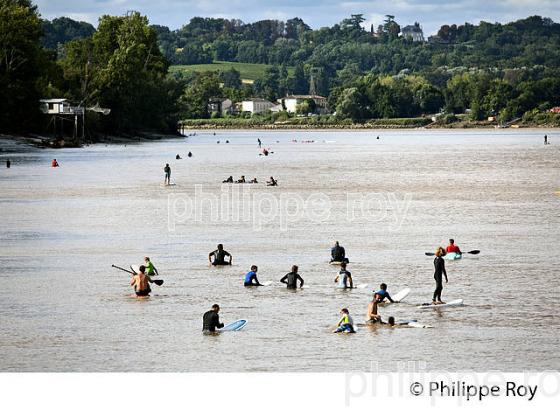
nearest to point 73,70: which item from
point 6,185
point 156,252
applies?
point 6,185

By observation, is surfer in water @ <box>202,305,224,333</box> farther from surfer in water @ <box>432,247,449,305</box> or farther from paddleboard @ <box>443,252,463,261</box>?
paddleboard @ <box>443,252,463,261</box>

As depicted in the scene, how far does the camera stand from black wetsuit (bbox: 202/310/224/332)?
28.5 m

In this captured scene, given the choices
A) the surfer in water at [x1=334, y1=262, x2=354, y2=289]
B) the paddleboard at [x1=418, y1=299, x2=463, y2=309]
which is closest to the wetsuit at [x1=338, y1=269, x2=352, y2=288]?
the surfer in water at [x1=334, y1=262, x2=354, y2=289]

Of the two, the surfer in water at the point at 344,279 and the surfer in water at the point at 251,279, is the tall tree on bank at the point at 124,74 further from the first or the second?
the surfer in water at the point at 344,279

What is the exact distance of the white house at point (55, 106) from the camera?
482 ft

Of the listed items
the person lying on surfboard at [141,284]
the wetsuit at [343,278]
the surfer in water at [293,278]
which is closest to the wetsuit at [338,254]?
the wetsuit at [343,278]

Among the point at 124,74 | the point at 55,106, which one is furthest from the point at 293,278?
the point at 124,74

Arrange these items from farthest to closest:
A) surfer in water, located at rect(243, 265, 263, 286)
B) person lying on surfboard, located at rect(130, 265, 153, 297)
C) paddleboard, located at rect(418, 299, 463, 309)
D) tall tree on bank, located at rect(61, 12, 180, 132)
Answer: tall tree on bank, located at rect(61, 12, 180, 132) < surfer in water, located at rect(243, 265, 263, 286) < person lying on surfboard, located at rect(130, 265, 153, 297) < paddleboard, located at rect(418, 299, 463, 309)

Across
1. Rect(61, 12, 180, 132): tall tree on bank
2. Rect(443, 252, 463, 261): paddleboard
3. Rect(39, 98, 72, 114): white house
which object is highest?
Rect(61, 12, 180, 132): tall tree on bank

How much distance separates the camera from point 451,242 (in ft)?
134

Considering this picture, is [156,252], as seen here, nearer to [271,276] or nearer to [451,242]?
[271,276]

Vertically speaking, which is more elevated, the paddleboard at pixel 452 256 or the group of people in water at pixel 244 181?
the paddleboard at pixel 452 256

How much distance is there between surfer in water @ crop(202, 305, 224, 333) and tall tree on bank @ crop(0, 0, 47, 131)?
106591 mm

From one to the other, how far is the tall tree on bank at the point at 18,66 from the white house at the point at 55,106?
493 centimetres
